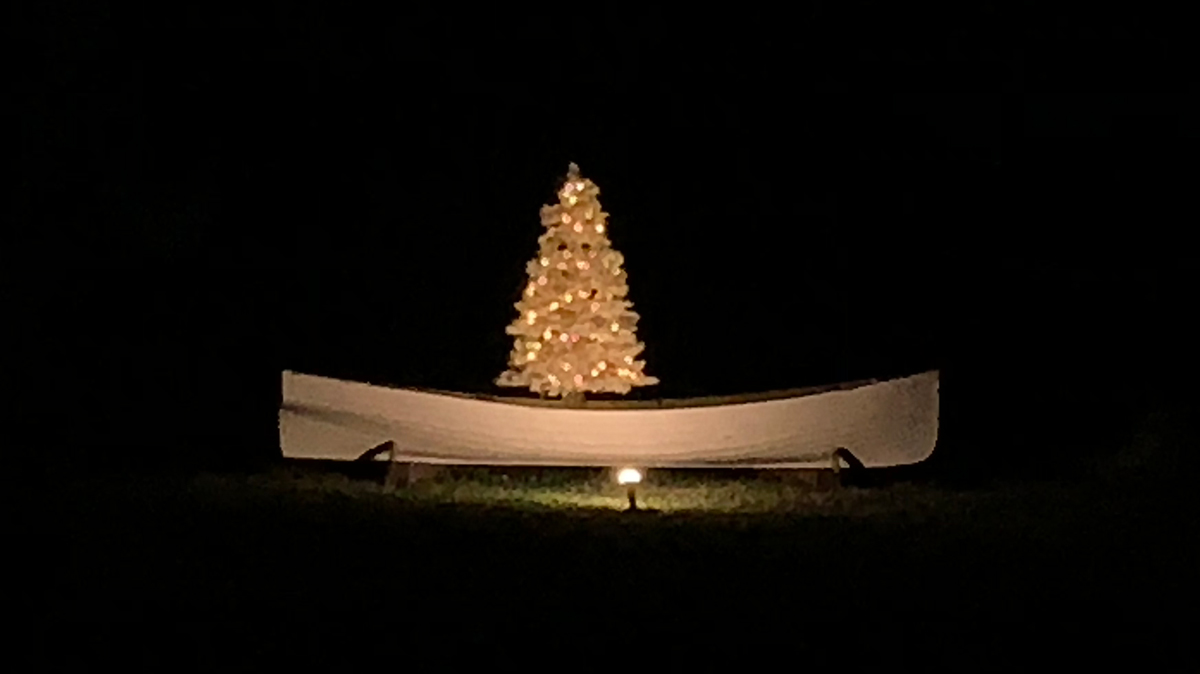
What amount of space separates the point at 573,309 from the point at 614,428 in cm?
→ 38

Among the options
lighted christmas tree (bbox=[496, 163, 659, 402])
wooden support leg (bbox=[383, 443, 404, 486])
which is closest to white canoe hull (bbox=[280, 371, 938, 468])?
wooden support leg (bbox=[383, 443, 404, 486])

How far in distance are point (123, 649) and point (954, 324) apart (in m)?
2.06

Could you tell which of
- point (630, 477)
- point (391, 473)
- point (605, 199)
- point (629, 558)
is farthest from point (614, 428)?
point (605, 199)

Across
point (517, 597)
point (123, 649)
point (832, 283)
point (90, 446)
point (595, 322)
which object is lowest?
point (123, 649)

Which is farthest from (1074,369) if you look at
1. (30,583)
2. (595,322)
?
(30,583)

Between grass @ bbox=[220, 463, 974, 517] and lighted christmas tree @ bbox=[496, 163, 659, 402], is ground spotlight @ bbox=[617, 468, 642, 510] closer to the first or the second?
grass @ bbox=[220, 463, 974, 517]

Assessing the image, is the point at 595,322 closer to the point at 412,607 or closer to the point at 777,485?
the point at 777,485

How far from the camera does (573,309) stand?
3377 mm

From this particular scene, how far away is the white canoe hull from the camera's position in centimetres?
307

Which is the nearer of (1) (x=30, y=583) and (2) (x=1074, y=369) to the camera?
(1) (x=30, y=583)

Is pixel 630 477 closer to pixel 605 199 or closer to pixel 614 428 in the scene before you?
pixel 614 428

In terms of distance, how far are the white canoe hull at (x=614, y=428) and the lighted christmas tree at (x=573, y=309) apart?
0.76ft

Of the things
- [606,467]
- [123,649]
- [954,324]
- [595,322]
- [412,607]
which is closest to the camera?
[123,649]

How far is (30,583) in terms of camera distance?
2236 mm
